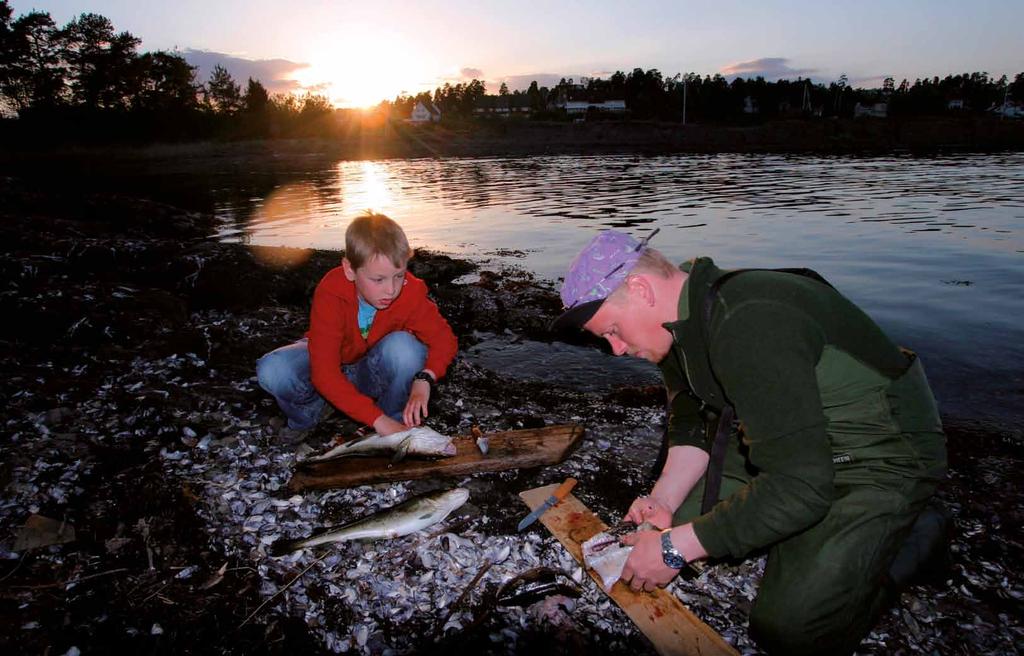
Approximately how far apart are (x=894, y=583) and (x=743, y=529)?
1447mm

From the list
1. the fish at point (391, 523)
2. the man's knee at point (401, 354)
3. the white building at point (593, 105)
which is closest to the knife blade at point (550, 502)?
the fish at point (391, 523)

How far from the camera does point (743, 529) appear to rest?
259 cm

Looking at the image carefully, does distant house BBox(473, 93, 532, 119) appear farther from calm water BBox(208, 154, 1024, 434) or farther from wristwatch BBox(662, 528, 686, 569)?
wristwatch BBox(662, 528, 686, 569)

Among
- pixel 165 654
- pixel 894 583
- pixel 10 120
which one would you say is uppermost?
pixel 10 120

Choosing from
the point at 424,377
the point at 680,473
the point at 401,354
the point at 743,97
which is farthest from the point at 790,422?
the point at 743,97

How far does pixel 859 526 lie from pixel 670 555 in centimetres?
109

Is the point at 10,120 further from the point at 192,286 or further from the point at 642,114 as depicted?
the point at 642,114

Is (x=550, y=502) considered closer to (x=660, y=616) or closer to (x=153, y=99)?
(x=660, y=616)

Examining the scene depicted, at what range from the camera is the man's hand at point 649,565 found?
291 cm

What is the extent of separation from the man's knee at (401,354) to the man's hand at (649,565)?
3.03 metres

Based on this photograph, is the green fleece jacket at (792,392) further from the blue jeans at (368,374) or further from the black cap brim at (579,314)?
the blue jeans at (368,374)

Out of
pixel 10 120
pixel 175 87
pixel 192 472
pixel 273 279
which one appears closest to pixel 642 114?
pixel 175 87

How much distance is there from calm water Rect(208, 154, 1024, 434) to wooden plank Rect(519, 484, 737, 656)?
4.72 m

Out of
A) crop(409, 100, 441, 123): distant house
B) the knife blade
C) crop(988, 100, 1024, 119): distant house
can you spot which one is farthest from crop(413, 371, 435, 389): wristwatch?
crop(988, 100, 1024, 119): distant house
